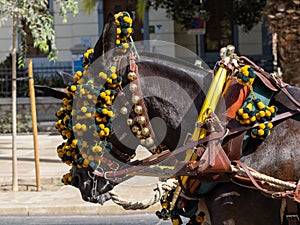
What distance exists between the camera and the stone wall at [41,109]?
1806 cm

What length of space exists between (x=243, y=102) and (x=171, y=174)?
1.83 ft

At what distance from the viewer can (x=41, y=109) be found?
1833 cm

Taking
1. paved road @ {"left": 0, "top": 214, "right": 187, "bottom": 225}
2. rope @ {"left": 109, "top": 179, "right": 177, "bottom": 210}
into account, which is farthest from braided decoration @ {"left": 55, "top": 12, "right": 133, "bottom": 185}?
paved road @ {"left": 0, "top": 214, "right": 187, "bottom": 225}

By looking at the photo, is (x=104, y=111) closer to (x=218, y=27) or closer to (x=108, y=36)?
(x=108, y=36)

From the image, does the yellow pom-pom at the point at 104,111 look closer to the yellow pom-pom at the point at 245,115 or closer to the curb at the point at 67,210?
the yellow pom-pom at the point at 245,115

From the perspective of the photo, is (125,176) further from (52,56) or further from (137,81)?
(52,56)

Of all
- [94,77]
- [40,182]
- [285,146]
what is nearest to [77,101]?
→ [94,77]

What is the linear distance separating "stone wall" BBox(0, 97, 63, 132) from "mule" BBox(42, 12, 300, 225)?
1459cm

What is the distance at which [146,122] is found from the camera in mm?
3467

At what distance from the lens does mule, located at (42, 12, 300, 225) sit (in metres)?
3.42

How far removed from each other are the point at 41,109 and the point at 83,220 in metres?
10.3

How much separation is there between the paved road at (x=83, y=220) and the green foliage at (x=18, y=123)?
9427 millimetres

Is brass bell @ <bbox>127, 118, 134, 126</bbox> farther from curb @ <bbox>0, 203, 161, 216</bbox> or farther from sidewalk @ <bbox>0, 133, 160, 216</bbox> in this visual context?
curb @ <bbox>0, 203, 161, 216</bbox>

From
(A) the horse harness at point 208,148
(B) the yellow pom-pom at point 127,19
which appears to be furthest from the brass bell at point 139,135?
(B) the yellow pom-pom at point 127,19
